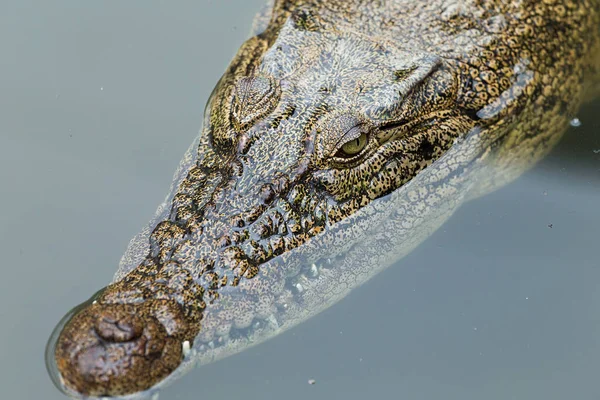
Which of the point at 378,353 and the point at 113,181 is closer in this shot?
the point at 378,353

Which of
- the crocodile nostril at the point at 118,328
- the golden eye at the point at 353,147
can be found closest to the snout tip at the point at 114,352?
the crocodile nostril at the point at 118,328

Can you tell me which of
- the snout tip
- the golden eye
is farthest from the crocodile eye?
the snout tip

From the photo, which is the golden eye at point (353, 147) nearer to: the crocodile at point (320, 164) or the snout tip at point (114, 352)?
the crocodile at point (320, 164)

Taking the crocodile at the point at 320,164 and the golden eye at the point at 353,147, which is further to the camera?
the golden eye at the point at 353,147

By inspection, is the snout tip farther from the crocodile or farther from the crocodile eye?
the crocodile eye

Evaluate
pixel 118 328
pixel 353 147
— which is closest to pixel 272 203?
pixel 353 147

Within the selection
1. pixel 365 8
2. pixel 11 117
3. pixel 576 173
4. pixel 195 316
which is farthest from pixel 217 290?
pixel 576 173

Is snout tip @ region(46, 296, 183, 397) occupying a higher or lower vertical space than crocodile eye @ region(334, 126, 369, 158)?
lower

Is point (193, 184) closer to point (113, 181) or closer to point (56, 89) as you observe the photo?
point (113, 181)
